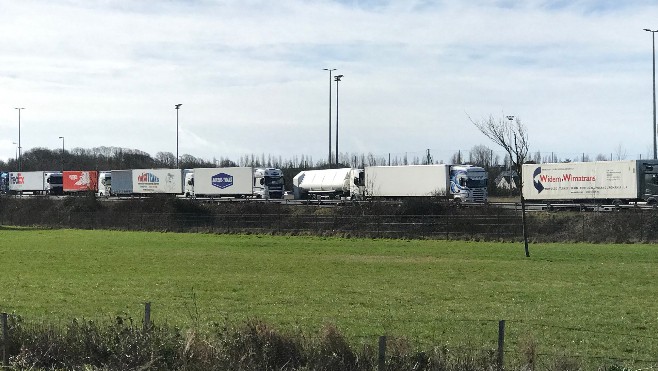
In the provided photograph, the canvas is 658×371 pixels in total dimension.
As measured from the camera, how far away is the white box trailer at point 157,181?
93625mm

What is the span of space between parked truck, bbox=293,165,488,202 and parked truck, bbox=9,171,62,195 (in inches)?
1676

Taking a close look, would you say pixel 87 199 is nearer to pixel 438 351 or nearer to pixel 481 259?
pixel 481 259

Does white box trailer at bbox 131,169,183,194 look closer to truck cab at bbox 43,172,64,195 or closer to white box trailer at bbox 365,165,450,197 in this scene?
truck cab at bbox 43,172,64,195

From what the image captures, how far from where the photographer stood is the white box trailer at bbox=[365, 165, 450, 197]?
232 feet

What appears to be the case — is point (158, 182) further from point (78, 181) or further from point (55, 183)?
point (55, 183)

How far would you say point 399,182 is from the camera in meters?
Answer: 74.9

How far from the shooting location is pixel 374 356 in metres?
11.9

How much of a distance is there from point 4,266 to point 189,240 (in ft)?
68.3

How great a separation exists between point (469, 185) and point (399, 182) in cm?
818

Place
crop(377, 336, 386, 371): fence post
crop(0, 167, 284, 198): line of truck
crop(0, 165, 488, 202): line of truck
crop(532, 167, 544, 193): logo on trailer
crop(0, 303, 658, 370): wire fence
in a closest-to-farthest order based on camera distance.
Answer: crop(377, 336, 386, 371): fence post < crop(0, 303, 658, 370): wire fence < crop(532, 167, 544, 193): logo on trailer < crop(0, 165, 488, 202): line of truck < crop(0, 167, 284, 198): line of truck

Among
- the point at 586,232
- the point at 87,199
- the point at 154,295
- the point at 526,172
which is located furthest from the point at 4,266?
the point at 87,199

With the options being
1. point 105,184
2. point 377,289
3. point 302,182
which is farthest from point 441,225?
point 105,184

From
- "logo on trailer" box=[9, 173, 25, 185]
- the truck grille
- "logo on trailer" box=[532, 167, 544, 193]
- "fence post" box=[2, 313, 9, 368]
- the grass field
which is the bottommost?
the grass field

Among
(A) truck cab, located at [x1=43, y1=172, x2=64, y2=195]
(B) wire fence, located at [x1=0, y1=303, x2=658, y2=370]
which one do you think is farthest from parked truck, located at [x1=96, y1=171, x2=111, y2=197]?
(B) wire fence, located at [x1=0, y1=303, x2=658, y2=370]
